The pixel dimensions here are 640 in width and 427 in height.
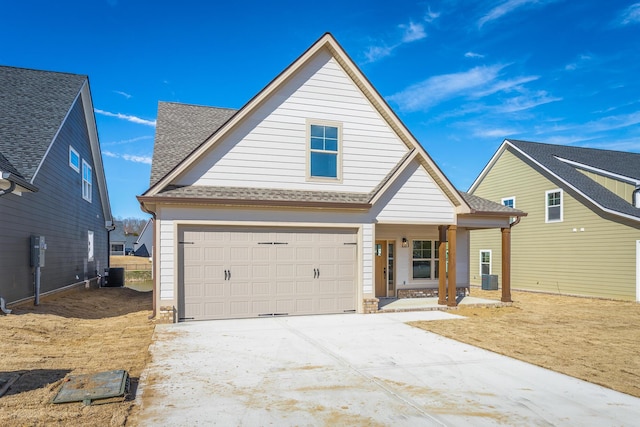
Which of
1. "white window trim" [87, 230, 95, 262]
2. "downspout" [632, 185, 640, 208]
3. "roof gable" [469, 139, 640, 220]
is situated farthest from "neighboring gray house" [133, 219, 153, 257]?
"downspout" [632, 185, 640, 208]

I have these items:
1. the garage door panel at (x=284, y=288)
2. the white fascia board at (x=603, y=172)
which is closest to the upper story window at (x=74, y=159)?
the garage door panel at (x=284, y=288)

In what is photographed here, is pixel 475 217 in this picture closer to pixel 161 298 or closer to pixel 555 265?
pixel 555 265

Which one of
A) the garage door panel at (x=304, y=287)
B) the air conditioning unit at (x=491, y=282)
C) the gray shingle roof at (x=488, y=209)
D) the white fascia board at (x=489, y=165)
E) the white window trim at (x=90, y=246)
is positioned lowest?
the air conditioning unit at (x=491, y=282)

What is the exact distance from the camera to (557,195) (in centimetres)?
1892

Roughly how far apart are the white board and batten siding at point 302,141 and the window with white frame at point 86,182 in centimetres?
1031

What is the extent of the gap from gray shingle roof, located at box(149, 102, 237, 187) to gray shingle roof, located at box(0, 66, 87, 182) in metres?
3.07

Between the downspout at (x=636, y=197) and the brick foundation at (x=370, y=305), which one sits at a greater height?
the downspout at (x=636, y=197)

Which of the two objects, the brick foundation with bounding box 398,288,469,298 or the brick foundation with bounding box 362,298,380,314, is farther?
the brick foundation with bounding box 398,288,469,298

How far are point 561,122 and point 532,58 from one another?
15.9 meters

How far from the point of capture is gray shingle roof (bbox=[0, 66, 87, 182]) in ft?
38.4

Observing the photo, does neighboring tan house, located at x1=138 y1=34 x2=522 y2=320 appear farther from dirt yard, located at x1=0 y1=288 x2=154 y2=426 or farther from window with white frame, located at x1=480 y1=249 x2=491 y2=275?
window with white frame, located at x1=480 y1=249 x2=491 y2=275

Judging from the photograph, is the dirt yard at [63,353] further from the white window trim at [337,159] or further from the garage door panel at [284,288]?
the white window trim at [337,159]

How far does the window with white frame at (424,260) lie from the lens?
15312 millimetres

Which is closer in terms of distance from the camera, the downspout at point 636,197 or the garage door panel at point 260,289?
the garage door panel at point 260,289
